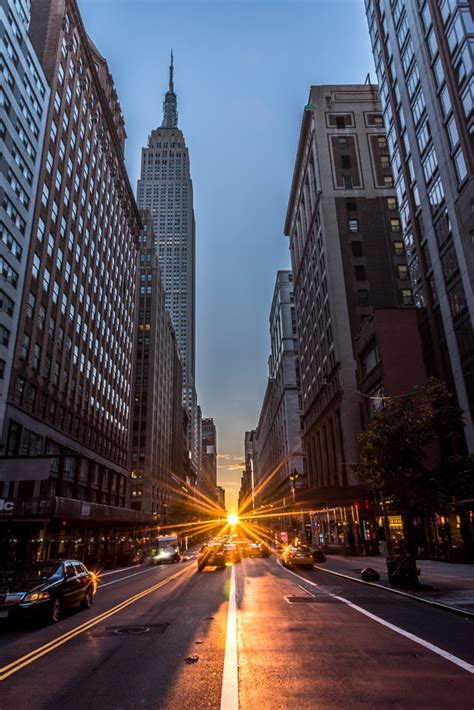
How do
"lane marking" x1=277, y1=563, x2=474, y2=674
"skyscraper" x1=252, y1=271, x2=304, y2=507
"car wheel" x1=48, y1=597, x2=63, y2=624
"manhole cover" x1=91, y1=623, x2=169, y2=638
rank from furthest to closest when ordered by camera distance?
"skyscraper" x1=252, y1=271, x2=304, y2=507 < "car wheel" x1=48, y1=597, x2=63, y2=624 < "manhole cover" x1=91, y1=623, x2=169, y2=638 < "lane marking" x1=277, y1=563, x2=474, y2=674

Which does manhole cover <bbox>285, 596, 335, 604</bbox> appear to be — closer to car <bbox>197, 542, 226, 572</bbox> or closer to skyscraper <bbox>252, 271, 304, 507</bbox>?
car <bbox>197, 542, 226, 572</bbox>

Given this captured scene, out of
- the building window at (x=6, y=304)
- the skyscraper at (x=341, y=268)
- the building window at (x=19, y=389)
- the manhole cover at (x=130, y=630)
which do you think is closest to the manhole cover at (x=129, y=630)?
the manhole cover at (x=130, y=630)

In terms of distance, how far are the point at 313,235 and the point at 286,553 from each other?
173ft

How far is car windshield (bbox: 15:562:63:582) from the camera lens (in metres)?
14.1

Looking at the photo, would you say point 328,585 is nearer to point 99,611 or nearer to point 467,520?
point 99,611

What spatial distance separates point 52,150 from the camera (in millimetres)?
49656

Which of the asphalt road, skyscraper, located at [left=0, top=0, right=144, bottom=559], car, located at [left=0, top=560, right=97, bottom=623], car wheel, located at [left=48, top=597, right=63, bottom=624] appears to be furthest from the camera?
skyscraper, located at [left=0, top=0, right=144, bottom=559]

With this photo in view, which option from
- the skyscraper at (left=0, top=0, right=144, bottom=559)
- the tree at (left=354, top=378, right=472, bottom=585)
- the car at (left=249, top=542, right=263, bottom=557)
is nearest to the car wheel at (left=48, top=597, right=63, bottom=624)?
the tree at (left=354, top=378, right=472, bottom=585)

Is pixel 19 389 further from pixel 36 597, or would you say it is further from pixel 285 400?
pixel 285 400

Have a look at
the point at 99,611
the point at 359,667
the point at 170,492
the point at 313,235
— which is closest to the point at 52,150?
the point at 313,235

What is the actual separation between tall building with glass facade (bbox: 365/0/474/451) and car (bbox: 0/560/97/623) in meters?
25.3

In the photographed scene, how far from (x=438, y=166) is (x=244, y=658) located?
40.0 meters

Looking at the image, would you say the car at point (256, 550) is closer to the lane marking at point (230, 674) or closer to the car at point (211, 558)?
the car at point (211, 558)

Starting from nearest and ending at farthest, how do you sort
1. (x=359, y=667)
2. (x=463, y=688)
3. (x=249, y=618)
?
(x=463, y=688)
(x=359, y=667)
(x=249, y=618)
